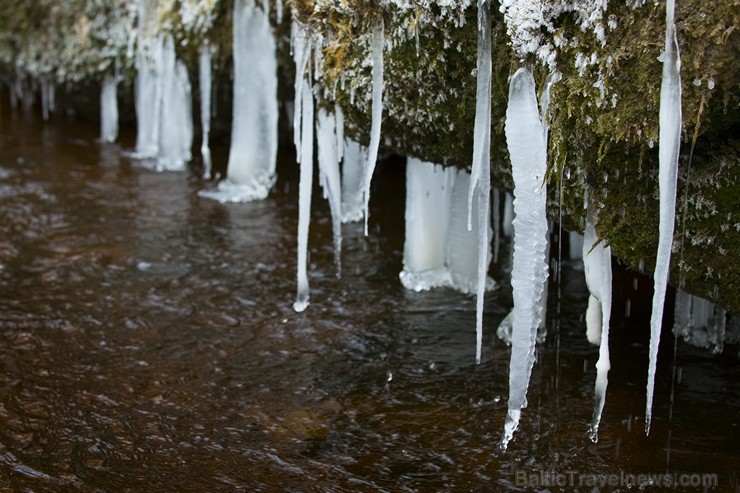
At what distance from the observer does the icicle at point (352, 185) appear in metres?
8.77

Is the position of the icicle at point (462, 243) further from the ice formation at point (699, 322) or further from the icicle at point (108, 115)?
the icicle at point (108, 115)

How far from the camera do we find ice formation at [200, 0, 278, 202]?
884 cm

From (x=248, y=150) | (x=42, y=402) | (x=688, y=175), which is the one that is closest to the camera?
(x=688, y=175)

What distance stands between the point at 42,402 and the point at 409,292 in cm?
280

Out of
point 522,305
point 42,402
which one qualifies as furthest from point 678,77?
point 42,402

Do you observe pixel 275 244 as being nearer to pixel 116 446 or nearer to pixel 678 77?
pixel 116 446

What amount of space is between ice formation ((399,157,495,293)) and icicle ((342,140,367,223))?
182 cm

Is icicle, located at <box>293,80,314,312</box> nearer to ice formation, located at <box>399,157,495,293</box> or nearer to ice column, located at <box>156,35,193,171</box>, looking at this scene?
ice formation, located at <box>399,157,495,293</box>

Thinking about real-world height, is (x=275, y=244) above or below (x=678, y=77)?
below

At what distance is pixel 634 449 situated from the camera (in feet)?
15.5

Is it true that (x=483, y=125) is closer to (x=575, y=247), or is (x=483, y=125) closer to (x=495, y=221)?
(x=495, y=221)

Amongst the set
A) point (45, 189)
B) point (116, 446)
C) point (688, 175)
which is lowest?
point (116, 446)

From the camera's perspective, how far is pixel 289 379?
559cm

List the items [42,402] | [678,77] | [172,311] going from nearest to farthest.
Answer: [678,77]
[42,402]
[172,311]
